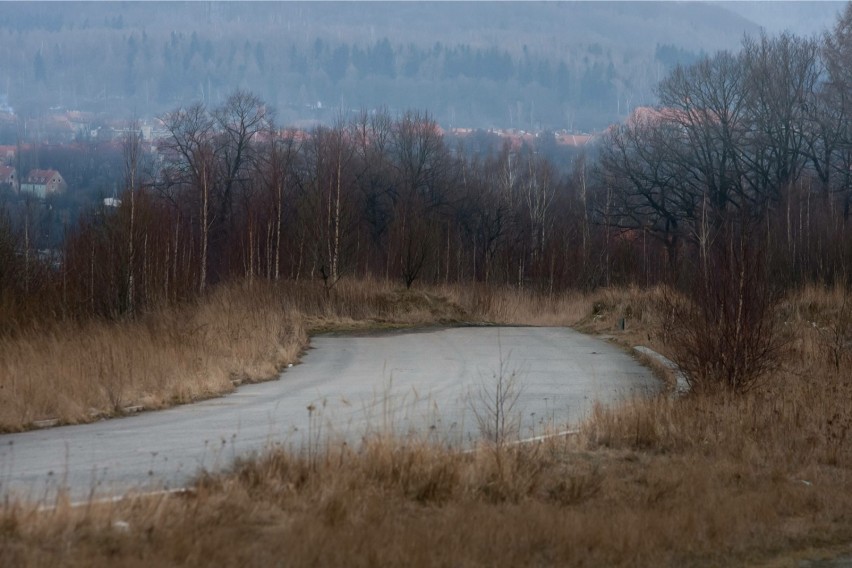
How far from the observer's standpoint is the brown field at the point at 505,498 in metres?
7.07

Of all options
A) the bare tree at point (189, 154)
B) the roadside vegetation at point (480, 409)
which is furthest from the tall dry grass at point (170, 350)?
the bare tree at point (189, 154)

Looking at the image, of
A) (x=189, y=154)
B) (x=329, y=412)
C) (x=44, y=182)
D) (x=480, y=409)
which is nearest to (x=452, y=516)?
(x=329, y=412)

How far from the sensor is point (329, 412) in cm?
1336

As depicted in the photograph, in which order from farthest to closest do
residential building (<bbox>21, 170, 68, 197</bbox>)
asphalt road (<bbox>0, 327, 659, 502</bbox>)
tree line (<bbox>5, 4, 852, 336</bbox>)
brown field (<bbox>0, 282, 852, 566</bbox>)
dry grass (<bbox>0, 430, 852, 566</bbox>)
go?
residential building (<bbox>21, 170, 68, 197</bbox>)
tree line (<bbox>5, 4, 852, 336</bbox>)
asphalt road (<bbox>0, 327, 659, 502</bbox>)
brown field (<bbox>0, 282, 852, 566</bbox>)
dry grass (<bbox>0, 430, 852, 566</bbox>)

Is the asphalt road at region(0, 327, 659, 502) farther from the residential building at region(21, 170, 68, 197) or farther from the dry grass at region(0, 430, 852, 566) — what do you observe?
the residential building at region(21, 170, 68, 197)

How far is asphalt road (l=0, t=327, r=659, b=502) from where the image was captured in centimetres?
Result: 935

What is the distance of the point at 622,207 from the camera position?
65.7 metres

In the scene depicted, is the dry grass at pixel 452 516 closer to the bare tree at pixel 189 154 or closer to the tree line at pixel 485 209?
the tree line at pixel 485 209

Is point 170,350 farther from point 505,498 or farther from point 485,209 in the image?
point 485,209

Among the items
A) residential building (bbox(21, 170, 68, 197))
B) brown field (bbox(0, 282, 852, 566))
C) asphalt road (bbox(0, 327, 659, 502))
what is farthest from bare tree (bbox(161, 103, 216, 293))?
brown field (bbox(0, 282, 852, 566))

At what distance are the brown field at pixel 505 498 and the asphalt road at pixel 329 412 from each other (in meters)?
0.79

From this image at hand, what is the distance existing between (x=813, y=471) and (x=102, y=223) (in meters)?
20.9

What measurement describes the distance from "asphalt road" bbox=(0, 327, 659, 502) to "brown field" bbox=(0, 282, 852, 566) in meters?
0.79

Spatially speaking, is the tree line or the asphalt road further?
the tree line
